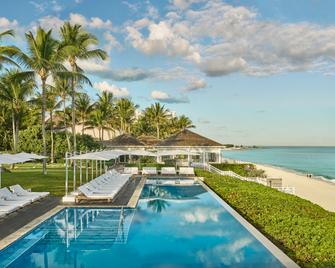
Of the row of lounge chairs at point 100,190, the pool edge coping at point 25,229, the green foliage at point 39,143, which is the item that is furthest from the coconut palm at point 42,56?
the green foliage at point 39,143

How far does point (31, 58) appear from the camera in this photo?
909 inches

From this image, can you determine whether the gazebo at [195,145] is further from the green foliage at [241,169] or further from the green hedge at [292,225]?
the green hedge at [292,225]

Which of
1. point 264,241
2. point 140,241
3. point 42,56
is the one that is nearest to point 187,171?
point 42,56

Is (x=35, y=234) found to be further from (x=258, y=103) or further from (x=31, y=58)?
(x=258, y=103)

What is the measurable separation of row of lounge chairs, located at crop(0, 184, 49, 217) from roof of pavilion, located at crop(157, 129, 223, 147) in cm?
2159

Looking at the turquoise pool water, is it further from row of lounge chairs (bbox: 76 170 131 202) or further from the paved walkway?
row of lounge chairs (bbox: 76 170 131 202)

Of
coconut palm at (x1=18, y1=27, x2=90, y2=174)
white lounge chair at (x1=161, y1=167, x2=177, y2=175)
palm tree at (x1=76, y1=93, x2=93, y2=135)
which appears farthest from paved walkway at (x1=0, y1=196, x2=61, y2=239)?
palm tree at (x1=76, y1=93, x2=93, y2=135)

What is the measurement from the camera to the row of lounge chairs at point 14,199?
34.9 feet

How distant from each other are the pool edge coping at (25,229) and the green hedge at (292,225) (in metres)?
5.78

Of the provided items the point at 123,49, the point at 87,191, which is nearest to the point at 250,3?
the point at 123,49

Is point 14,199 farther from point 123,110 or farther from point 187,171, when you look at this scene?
point 123,110

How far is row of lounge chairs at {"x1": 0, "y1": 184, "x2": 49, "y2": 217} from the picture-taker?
34.9 ft

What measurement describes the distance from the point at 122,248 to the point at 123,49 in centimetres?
2071

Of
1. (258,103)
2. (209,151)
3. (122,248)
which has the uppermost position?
(258,103)
